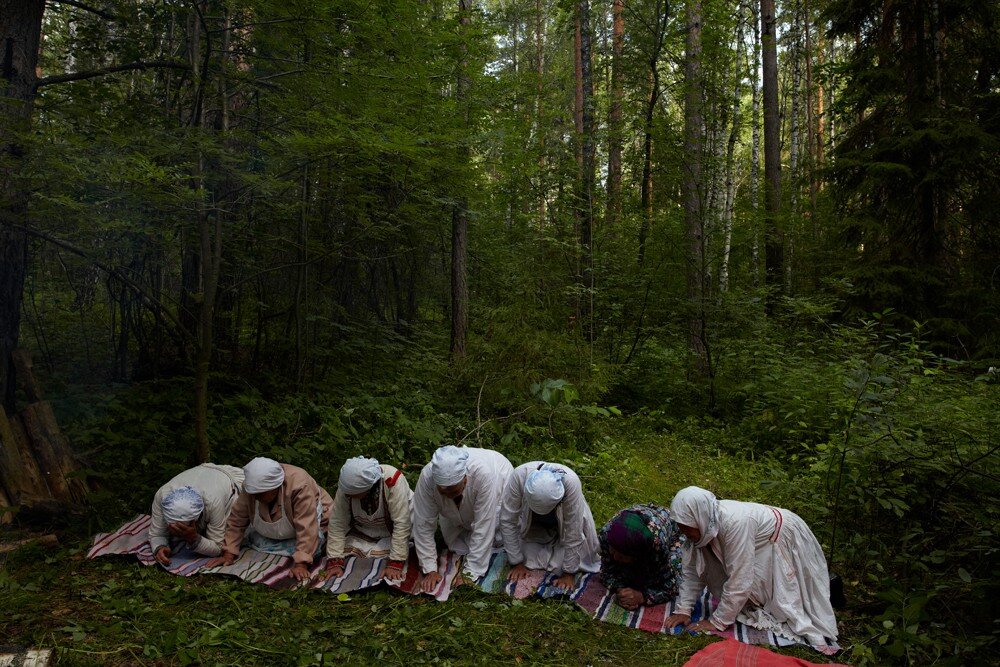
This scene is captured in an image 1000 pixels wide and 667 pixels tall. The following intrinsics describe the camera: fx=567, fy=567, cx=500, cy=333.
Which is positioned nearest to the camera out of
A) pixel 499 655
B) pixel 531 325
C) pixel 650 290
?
pixel 499 655

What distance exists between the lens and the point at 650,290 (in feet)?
30.3

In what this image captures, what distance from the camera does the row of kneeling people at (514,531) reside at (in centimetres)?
358

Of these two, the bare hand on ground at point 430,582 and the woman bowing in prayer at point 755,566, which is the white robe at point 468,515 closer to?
the bare hand on ground at point 430,582

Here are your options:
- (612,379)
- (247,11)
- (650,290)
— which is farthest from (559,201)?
(247,11)

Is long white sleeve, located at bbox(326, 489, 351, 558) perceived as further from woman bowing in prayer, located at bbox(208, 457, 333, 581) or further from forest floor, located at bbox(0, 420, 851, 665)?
forest floor, located at bbox(0, 420, 851, 665)

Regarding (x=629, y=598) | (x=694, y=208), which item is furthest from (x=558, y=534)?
(x=694, y=208)

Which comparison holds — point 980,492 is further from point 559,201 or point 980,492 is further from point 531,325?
point 559,201

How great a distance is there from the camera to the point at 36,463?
454cm

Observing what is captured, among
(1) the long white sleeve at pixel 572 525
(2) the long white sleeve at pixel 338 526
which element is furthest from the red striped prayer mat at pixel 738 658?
(2) the long white sleeve at pixel 338 526

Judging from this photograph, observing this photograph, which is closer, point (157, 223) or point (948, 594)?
point (948, 594)

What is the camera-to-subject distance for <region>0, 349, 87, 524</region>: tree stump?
4281mm

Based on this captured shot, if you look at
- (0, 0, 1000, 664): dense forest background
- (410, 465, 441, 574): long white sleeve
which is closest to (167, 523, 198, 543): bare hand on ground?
(0, 0, 1000, 664): dense forest background

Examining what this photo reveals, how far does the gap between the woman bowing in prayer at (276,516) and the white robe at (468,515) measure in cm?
77

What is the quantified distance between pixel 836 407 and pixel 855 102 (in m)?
4.75
